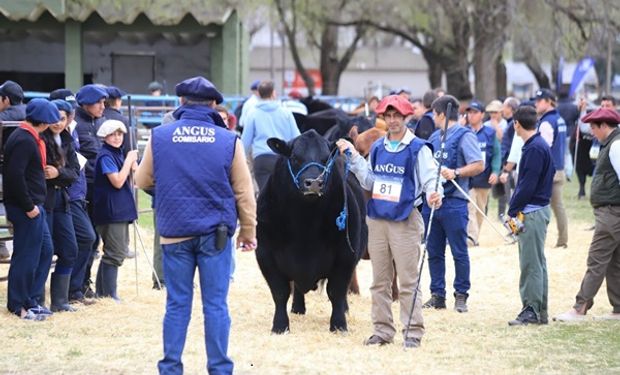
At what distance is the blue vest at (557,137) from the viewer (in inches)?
600

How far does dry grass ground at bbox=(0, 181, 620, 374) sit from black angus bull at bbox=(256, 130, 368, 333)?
0.38m

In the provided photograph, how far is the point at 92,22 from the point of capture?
81.5 feet

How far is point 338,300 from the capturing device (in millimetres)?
9398

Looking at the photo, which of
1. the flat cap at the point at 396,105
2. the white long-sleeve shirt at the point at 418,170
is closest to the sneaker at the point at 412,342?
the white long-sleeve shirt at the point at 418,170

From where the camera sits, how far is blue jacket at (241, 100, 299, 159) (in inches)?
531

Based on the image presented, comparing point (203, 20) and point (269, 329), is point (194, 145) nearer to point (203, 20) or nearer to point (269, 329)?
point (269, 329)

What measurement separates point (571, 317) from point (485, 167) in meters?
5.53

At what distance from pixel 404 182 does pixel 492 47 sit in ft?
79.2

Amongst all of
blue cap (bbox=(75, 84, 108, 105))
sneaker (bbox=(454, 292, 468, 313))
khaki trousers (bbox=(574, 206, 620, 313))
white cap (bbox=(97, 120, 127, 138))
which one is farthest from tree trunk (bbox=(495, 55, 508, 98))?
white cap (bbox=(97, 120, 127, 138))

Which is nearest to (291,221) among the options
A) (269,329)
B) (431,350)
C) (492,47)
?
(269,329)

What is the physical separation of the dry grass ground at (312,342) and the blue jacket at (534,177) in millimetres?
1077

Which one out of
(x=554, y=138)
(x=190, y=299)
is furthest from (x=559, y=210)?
(x=190, y=299)

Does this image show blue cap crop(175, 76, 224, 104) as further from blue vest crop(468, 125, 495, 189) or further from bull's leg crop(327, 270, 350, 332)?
blue vest crop(468, 125, 495, 189)

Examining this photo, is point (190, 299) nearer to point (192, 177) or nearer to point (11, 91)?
point (192, 177)
